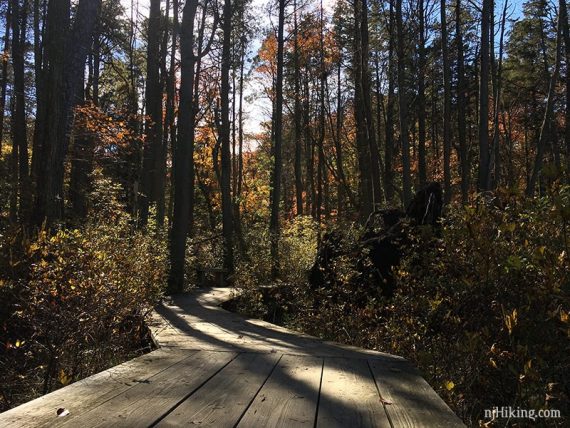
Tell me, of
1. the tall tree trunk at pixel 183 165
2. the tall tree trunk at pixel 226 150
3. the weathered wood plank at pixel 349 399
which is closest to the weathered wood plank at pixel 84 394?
the weathered wood plank at pixel 349 399

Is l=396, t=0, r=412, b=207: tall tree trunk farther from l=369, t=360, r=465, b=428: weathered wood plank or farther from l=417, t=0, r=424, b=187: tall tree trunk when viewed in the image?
l=369, t=360, r=465, b=428: weathered wood plank

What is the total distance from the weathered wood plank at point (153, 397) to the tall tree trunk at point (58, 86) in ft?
15.6

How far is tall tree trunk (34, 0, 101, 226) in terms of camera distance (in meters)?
7.08

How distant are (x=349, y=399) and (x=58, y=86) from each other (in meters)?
7.37

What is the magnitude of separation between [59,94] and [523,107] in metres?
31.4

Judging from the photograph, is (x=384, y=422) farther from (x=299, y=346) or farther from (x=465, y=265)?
(x=465, y=265)

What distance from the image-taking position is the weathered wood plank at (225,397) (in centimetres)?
215

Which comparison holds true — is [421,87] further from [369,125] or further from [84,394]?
[84,394]

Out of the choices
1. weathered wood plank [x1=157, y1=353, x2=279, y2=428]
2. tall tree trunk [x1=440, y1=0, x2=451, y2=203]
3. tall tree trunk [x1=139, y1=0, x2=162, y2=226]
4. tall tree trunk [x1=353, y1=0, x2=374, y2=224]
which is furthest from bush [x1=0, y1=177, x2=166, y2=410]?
tall tree trunk [x1=440, y1=0, x2=451, y2=203]

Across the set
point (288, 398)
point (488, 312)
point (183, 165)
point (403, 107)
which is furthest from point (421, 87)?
point (288, 398)

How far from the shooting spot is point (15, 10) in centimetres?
1825

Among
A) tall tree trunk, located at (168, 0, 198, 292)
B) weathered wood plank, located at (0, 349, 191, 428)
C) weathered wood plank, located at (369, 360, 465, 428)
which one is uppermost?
tall tree trunk, located at (168, 0, 198, 292)

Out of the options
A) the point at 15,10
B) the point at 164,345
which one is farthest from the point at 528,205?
the point at 15,10

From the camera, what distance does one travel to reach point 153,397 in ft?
8.07
